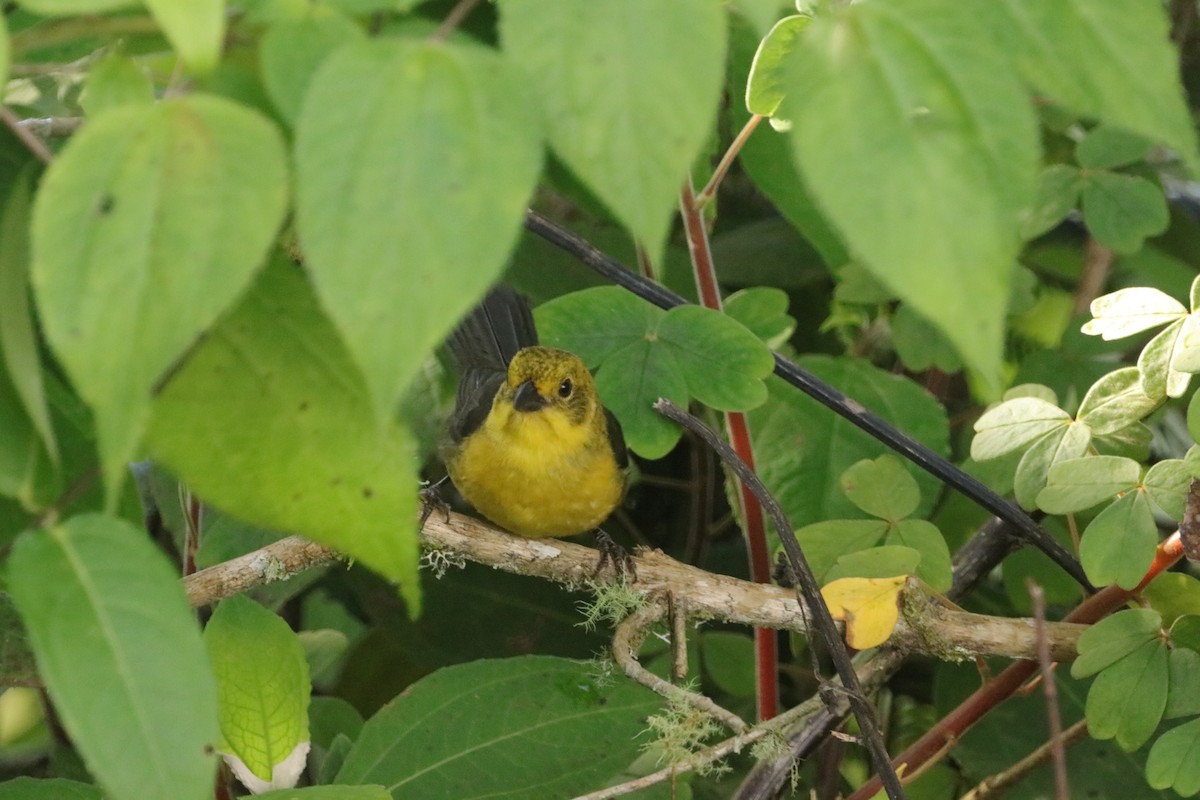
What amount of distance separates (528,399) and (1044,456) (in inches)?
49.0

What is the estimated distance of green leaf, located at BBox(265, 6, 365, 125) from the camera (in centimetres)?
75

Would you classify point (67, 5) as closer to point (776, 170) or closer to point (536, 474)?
point (776, 170)

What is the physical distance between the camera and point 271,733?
1535mm

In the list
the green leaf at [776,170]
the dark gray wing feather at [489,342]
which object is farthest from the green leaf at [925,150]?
the dark gray wing feather at [489,342]

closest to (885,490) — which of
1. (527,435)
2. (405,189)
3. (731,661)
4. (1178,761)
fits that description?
(1178,761)

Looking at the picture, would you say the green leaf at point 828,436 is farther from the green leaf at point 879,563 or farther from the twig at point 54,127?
the twig at point 54,127

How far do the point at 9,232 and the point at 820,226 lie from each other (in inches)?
62.7

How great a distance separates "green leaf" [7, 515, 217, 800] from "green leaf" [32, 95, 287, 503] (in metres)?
0.10

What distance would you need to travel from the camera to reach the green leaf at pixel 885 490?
71.5 inches

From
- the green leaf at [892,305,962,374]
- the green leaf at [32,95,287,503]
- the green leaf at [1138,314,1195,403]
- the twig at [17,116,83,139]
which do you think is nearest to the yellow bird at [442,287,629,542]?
the green leaf at [892,305,962,374]

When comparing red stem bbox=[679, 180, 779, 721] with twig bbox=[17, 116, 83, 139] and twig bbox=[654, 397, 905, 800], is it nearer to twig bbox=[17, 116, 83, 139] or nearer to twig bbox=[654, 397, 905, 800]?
twig bbox=[654, 397, 905, 800]

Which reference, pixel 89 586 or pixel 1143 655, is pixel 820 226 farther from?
pixel 89 586

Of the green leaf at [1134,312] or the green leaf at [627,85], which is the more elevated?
the green leaf at [627,85]

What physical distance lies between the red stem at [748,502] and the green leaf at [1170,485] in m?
0.57
